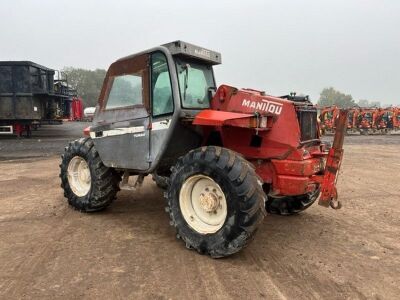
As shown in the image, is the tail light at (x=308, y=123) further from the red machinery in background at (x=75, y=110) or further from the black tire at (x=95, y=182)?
the red machinery in background at (x=75, y=110)

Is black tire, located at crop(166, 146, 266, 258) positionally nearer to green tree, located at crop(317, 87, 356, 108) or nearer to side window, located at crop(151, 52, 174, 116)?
side window, located at crop(151, 52, 174, 116)

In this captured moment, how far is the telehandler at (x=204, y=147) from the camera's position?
13.4 ft

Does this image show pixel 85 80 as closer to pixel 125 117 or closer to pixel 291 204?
pixel 125 117

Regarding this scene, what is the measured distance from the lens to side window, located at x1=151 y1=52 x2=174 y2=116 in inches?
191

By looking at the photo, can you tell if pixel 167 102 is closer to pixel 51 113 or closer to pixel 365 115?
pixel 51 113

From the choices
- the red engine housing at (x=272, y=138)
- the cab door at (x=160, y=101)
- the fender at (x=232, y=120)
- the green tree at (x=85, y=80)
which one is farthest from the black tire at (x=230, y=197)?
the green tree at (x=85, y=80)

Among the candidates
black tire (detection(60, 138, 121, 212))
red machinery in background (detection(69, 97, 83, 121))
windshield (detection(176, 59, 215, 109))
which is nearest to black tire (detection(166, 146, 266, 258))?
windshield (detection(176, 59, 215, 109))

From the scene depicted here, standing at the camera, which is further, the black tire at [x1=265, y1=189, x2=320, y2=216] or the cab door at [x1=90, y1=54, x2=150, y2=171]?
the black tire at [x1=265, y1=189, x2=320, y2=216]

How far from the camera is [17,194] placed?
7.29 meters

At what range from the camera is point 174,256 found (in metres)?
4.20

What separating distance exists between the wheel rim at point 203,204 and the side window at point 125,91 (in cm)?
144

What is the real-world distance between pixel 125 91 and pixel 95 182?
1.37m

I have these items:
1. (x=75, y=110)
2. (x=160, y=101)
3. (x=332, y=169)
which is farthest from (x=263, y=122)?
(x=75, y=110)

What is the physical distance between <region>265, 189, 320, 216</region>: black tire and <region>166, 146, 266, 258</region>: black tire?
1.85m
